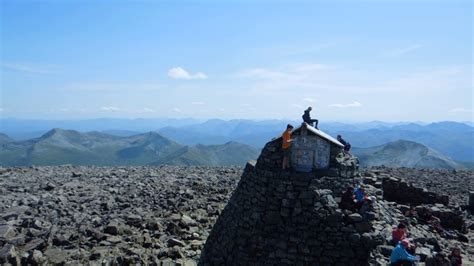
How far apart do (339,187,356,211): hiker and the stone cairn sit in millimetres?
239

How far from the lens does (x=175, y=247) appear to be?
715 inches

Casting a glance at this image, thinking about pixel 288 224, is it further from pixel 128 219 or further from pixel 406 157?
pixel 406 157

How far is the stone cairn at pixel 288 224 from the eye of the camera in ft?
41.9

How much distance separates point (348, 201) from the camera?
1369cm

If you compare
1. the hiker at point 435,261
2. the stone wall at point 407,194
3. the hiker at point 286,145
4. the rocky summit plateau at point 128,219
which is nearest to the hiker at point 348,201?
the rocky summit plateau at point 128,219

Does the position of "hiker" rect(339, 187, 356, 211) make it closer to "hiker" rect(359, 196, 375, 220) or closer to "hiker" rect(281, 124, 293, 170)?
"hiker" rect(359, 196, 375, 220)

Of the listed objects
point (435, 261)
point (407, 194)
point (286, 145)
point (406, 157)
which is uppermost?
point (286, 145)

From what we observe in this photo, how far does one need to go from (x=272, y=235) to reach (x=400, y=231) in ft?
13.7

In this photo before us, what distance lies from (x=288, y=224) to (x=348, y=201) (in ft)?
7.47

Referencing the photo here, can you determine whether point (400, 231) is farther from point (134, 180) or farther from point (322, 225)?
point (134, 180)

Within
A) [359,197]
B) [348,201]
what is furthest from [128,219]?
[359,197]

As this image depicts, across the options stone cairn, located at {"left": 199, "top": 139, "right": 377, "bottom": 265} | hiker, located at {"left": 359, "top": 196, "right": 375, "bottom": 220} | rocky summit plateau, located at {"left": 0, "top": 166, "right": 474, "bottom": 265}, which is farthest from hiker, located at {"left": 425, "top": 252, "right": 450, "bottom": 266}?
hiker, located at {"left": 359, "top": 196, "right": 375, "bottom": 220}

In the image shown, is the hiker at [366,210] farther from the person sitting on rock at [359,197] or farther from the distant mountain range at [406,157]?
the distant mountain range at [406,157]

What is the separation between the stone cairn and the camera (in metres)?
12.8
